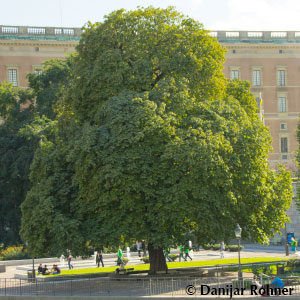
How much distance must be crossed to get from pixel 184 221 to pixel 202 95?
267 inches

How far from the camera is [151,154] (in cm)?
2995

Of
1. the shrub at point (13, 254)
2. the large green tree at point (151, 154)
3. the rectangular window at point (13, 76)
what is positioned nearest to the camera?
the large green tree at point (151, 154)

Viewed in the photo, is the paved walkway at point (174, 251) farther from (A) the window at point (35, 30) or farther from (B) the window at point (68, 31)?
(A) the window at point (35, 30)

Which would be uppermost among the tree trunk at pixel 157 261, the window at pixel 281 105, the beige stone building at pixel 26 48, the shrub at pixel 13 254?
the beige stone building at pixel 26 48

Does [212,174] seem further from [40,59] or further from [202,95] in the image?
[40,59]

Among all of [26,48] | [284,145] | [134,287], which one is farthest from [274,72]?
[134,287]

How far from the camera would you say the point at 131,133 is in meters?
29.4

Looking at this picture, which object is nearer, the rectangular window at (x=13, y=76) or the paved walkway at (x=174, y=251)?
the paved walkway at (x=174, y=251)

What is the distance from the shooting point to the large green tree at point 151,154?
29.2 metres

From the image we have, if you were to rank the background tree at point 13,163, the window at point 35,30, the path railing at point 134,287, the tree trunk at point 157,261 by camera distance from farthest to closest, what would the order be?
the window at point 35,30 → the background tree at point 13,163 → the tree trunk at point 157,261 → the path railing at point 134,287

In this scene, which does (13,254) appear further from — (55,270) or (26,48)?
(26,48)

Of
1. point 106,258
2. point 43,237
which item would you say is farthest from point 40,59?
point 43,237

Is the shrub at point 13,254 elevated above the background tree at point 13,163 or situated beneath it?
situated beneath

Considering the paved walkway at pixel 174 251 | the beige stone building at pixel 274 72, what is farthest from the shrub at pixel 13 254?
the beige stone building at pixel 274 72
